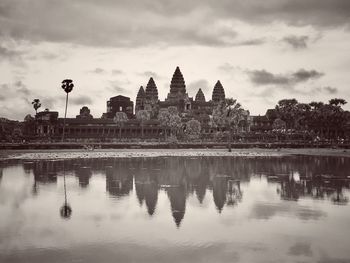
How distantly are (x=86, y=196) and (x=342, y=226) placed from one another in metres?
13.2

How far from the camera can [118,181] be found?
99.7ft

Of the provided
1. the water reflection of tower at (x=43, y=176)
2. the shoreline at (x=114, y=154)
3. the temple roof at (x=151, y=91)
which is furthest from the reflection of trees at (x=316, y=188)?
the temple roof at (x=151, y=91)

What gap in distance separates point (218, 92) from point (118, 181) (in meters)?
147

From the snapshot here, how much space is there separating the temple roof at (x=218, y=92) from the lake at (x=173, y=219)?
142m

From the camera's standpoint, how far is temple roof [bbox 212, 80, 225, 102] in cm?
17266

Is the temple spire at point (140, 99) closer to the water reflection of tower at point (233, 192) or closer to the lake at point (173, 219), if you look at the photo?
the lake at point (173, 219)

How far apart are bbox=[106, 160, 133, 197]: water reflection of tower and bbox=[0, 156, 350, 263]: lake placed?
6 centimetres

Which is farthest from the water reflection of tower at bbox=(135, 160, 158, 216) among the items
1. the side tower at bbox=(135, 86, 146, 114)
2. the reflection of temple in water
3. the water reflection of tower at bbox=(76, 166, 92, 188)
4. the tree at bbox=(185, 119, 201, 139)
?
the side tower at bbox=(135, 86, 146, 114)

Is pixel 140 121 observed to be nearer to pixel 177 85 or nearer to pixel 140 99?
pixel 177 85

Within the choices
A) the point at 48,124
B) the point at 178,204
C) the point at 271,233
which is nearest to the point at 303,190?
the point at 178,204

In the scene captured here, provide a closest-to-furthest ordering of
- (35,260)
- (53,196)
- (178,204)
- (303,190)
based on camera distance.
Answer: (35,260), (178,204), (53,196), (303,190)

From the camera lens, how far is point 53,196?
23656mm

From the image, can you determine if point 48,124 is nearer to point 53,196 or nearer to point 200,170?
point 200,170

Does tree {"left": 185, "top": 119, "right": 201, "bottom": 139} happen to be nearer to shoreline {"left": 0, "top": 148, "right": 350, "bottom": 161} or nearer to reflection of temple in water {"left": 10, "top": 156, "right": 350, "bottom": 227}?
shoreline {"left": 0, "top": 148, "right": 350, "bottom": 161}
